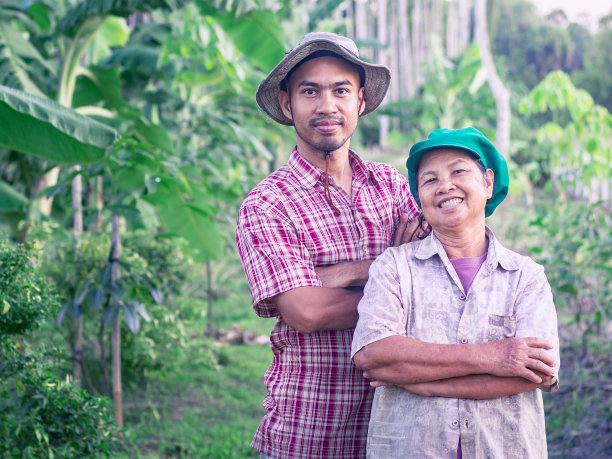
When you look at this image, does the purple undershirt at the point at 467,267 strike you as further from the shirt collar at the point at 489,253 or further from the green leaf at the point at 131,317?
the green leaf at the point at 131,317

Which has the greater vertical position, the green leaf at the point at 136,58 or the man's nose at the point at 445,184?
the green leaf at the point at 136,58

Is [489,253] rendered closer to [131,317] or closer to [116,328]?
[131,317]

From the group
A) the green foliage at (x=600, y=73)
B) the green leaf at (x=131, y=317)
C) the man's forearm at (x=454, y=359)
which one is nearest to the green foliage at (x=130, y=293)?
the green leaf at (x=131, y=317)

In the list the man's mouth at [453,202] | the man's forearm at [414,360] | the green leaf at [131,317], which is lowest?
the man's forearm at [414,360]

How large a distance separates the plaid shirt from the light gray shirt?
238 millimetres

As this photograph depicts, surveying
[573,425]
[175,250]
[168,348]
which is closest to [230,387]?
[168,348]

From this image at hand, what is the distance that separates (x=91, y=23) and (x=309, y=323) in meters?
4.11

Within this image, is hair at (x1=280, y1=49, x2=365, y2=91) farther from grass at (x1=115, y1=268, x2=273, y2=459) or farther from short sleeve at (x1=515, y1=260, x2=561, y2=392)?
grass at (x1=115, y1=268, x2=273, y2=459)

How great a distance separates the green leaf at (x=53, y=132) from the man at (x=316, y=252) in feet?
4.26

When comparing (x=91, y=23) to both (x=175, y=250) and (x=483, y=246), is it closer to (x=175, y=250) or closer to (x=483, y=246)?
(x=175, y=250)

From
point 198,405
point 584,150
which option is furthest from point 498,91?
point 198,405

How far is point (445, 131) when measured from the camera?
2135 millimetres

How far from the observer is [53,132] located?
362 centimetres

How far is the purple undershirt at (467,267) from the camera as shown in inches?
82.7
